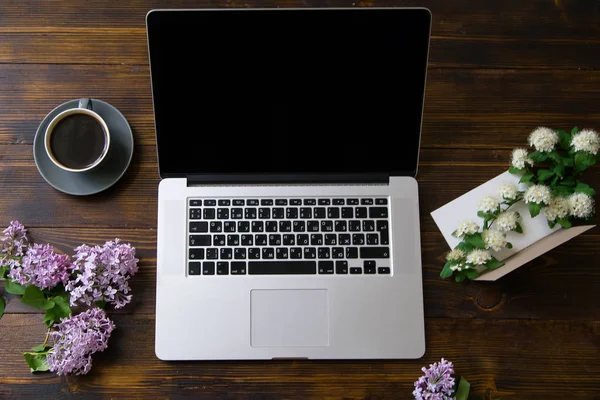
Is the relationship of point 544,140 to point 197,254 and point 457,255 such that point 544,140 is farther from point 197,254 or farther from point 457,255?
point 197,254

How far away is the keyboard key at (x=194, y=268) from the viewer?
86 cm

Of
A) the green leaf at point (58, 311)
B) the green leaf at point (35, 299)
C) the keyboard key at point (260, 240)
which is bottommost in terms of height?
the green leaf at point (58, 311)

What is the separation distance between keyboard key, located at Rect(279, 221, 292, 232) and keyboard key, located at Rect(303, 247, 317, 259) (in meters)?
0.04

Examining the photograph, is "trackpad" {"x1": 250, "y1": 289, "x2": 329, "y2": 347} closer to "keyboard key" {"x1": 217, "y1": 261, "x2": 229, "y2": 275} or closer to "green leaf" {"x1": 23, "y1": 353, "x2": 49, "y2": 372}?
"keyboard key" {"x1": 217, "y1": 261, "x2": 229, "y2": 275}

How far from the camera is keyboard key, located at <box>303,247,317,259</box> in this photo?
0.86 meters

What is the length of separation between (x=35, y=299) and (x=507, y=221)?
715 mm

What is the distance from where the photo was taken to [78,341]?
2.69 feet

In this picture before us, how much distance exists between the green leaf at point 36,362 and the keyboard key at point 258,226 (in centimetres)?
37

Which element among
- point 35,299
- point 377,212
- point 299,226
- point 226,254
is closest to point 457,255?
point 377,212

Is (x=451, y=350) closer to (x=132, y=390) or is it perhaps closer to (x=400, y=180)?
(x=400, y=180)

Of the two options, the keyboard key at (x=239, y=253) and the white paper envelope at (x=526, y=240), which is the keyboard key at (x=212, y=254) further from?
the white paper envelope at (x=526, y=240)

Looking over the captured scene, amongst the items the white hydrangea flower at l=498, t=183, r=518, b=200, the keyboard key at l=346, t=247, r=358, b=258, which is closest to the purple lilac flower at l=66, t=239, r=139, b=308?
the keyboard key at l=346, t=247, r=358, b=258

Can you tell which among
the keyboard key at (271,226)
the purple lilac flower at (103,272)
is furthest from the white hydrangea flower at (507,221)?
the purple lilac flower at (103,272)

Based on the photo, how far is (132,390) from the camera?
2.82 ft
